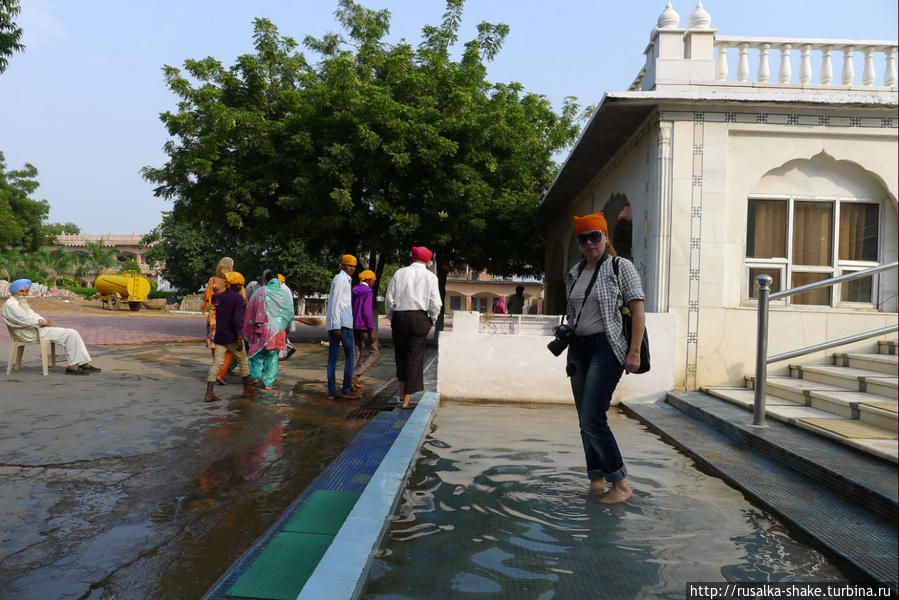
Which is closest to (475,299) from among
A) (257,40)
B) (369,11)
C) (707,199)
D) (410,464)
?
(369,11)

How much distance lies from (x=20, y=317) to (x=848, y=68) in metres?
12.1

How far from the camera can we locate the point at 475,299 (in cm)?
6344

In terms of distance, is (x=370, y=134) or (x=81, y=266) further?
(x=81, y=266)

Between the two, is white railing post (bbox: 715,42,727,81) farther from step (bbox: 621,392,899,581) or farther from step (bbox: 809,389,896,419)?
step (bbox: 621,392,899,581)

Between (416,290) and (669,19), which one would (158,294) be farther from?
(669,19)

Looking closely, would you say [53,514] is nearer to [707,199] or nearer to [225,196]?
[707,199]

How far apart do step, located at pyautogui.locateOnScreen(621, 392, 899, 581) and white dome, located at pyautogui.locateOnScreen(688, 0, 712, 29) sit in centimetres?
538

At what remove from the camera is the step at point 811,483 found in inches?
121

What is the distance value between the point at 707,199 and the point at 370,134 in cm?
821

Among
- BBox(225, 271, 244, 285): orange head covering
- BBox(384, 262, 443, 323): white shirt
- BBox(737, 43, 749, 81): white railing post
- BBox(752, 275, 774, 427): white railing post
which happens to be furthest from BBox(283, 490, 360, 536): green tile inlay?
BBox(737, 43, 749, 81): white railing post

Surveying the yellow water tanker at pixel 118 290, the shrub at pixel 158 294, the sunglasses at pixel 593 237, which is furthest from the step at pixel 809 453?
the shrub at pixel 158 294

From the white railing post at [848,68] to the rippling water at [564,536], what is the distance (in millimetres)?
6390

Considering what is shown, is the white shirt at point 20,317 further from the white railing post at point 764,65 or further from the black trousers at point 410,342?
the white railing post at point 764,65

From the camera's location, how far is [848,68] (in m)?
8.75
